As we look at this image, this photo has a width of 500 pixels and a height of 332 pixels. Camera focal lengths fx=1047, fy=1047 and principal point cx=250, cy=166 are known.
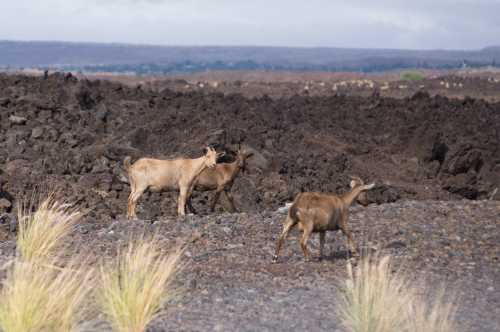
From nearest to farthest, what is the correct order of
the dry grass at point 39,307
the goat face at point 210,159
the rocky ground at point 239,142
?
the dry grass at point 39,307 → the goat face at point 210,159 → the rocky ground at point 239,142

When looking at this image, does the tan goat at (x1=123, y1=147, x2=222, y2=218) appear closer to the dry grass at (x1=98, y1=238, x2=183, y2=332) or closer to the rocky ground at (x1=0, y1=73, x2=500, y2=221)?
the rocky ground at (x1=0, y1=73, x2=500, y2=221)

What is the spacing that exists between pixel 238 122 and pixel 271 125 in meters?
1.28

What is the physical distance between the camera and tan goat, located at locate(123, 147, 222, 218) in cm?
1661

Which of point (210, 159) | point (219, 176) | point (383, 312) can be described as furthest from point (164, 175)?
point (383, 312)

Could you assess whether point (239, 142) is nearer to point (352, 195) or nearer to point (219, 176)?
point (219, 176)

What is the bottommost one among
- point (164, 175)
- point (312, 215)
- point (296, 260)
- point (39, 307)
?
point (296, 260)

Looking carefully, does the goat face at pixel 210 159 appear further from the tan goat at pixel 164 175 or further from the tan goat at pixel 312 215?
the tan goat at pixel 312 215

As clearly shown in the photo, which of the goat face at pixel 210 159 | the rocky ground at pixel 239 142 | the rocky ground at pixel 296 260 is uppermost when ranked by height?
the goat face at pixel 210 159

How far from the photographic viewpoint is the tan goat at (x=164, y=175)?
54.5 ft

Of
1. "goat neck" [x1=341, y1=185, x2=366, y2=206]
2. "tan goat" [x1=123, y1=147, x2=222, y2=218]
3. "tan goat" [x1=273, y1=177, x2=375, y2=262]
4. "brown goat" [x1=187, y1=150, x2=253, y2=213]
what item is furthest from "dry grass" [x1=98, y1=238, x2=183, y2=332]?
"brown goat" [x1=187, y1=150, x2=253, y2=213]

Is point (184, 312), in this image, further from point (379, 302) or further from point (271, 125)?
point (271, 125)

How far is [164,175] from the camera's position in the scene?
16719 millimetres

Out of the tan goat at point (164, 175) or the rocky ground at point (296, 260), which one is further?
the tan goat at point (164, 175)

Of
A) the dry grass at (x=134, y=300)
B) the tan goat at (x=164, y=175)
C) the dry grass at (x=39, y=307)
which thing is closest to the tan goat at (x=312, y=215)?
the dry grass at (x=134, y=300)
